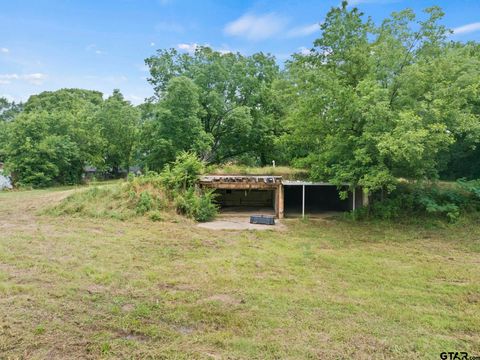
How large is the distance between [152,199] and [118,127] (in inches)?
682

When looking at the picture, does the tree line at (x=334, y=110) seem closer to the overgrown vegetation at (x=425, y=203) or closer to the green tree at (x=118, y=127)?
the overgrown vegetation at (x=425, y=203)

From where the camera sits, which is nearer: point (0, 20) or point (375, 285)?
point (375, 285)

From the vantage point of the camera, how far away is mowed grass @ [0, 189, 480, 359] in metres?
4.11

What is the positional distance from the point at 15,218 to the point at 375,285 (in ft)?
45.1

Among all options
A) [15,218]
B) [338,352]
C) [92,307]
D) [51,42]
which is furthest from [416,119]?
[51,42]

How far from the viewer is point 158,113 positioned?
18.4 metres

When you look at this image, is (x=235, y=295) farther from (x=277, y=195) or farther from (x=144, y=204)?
(x=277, y=195)

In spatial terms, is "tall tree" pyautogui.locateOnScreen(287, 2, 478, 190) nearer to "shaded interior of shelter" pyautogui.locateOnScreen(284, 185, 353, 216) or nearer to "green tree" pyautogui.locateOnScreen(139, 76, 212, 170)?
"shaded interior of shelter" pyautogui.locateOnScreen(284, 185, 353, 216)

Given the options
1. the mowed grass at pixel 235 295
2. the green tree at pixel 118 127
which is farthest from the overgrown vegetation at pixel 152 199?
the green tree at pixel 118 127

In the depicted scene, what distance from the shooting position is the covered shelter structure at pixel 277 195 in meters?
14.0

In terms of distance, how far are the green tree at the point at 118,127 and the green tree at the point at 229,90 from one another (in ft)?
21.0

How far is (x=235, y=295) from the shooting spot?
574 cm

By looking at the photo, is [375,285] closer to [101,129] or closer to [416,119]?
[416,119]

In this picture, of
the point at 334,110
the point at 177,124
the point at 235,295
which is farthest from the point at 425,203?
the point at 177,124
